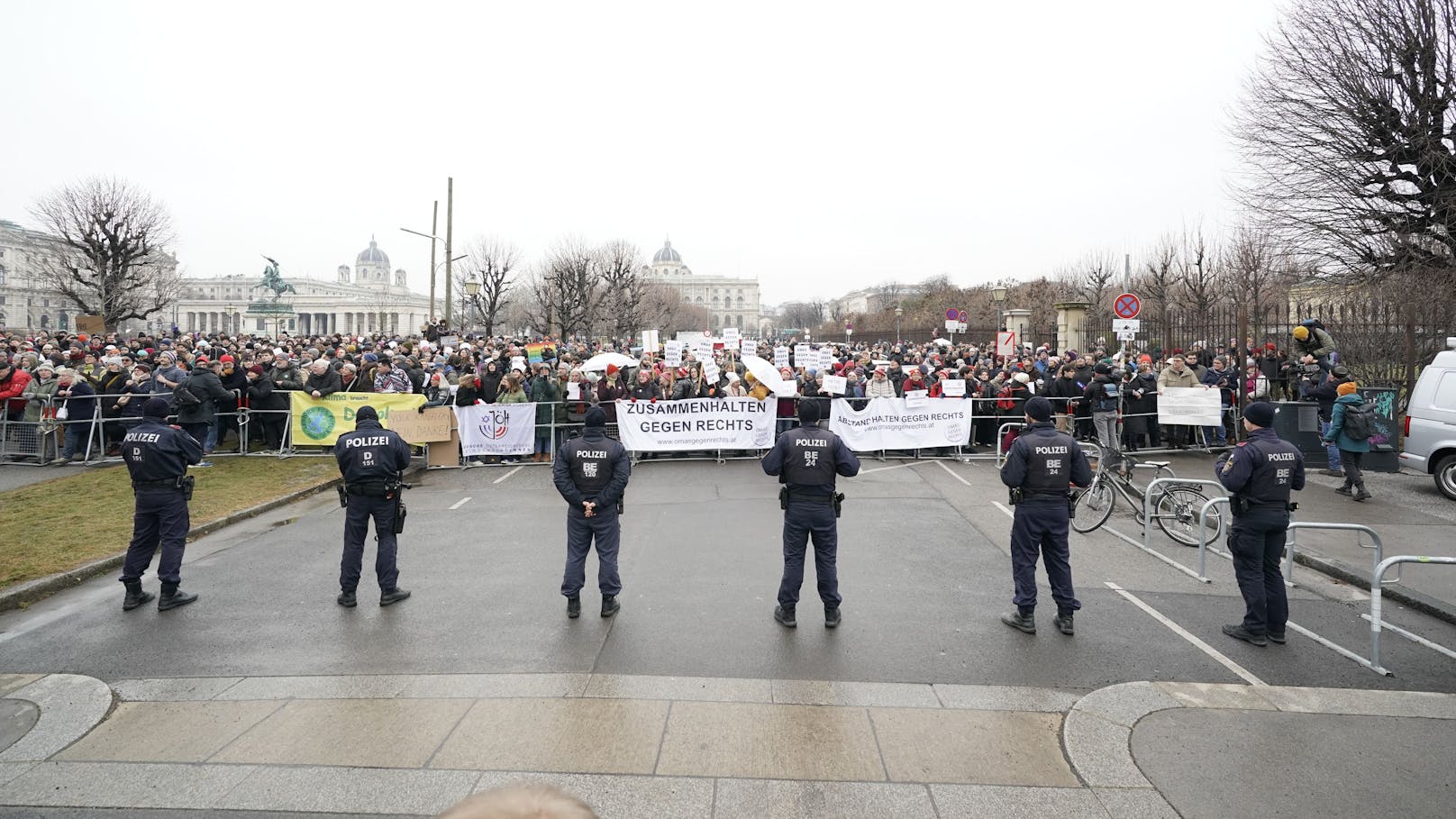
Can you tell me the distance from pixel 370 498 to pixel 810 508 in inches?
161

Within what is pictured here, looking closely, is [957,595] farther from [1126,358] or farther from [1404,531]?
[1126,358]

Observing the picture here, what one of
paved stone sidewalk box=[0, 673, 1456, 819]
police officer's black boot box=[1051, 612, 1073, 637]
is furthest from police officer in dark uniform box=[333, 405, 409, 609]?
police officer's black boot box=[1051, 612, 1073, 637]

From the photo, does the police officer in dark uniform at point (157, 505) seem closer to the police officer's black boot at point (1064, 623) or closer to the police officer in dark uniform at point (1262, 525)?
the police officer's black boot at point (1064, 623)

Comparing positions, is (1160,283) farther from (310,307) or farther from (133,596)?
(310,307)

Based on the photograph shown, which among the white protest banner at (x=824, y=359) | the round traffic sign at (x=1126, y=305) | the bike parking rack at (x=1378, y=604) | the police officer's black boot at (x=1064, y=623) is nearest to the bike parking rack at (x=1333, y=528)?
the bike parking rack at (x=1378, y=604)

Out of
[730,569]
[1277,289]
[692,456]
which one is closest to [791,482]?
[730,569]

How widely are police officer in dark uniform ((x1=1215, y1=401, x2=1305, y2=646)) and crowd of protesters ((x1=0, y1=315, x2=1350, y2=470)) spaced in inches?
310

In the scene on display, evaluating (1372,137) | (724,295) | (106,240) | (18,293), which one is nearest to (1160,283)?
(1372,137)

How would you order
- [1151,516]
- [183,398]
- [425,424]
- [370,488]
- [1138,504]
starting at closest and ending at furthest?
[370,488] → [1151,516] → [1138,504] → [183,398] → [425,424]

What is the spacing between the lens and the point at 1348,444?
1183cm

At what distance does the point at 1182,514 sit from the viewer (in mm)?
9539

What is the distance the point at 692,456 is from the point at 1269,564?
1115cm

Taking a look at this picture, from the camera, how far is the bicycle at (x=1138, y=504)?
961 cm

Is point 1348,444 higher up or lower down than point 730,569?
higher up
